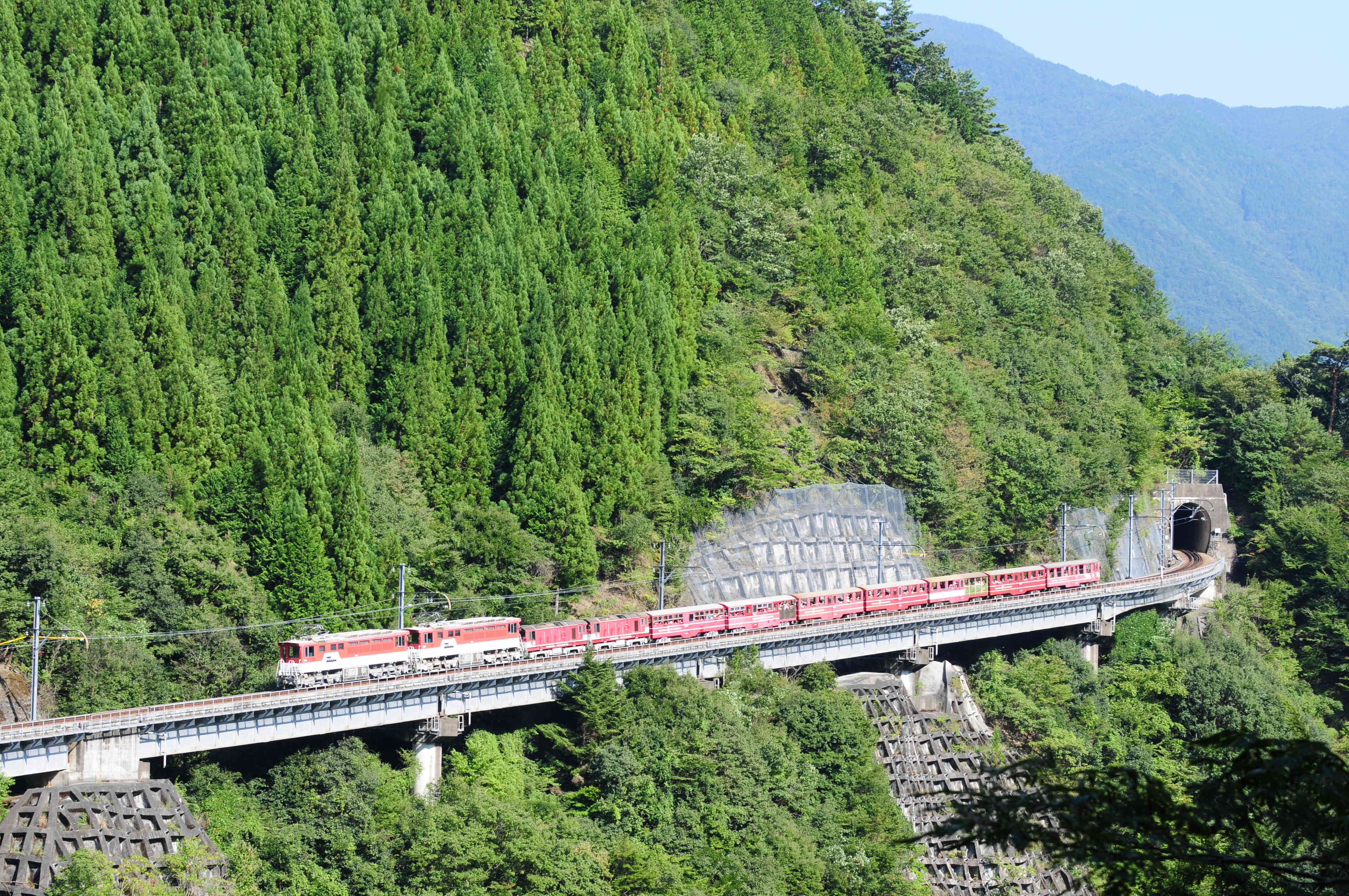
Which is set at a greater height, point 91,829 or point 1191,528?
point 1191,528

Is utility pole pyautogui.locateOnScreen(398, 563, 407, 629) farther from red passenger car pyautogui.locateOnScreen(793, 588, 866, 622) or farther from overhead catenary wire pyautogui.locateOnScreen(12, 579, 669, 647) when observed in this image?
red passenger car pyautogui.locateOnScreen(793, 588, 866, 622)

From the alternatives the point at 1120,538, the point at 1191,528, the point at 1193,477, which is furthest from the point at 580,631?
the point at 1191,528

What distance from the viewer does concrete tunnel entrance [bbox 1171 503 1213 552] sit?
116 metres

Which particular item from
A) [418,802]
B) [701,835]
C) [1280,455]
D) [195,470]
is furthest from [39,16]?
[1280,455]

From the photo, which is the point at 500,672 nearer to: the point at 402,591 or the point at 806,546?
the point at 402,591

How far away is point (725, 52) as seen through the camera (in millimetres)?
123312

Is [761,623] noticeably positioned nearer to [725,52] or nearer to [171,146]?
[171,146]

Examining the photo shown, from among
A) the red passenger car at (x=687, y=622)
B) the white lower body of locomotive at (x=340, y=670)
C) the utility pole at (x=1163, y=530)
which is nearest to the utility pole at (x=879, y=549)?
the red passenger car at (x=687, y=622)

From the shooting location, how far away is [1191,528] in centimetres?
12106

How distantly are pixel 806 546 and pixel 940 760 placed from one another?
16318 millimetres

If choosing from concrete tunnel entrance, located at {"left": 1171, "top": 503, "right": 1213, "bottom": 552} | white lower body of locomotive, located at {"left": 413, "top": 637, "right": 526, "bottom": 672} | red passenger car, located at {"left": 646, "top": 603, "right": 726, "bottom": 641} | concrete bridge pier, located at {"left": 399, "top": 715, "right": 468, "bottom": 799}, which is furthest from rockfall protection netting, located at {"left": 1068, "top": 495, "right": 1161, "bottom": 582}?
concrete bridge pier, located at {"left": 399, "top": 715, "right": 468, "bottom": 799}

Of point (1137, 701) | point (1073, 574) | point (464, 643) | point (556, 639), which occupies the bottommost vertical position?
point (1137, 701)

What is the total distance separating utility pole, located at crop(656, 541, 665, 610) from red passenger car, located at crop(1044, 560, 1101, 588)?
83.9 feet

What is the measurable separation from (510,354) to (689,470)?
41.5ft
